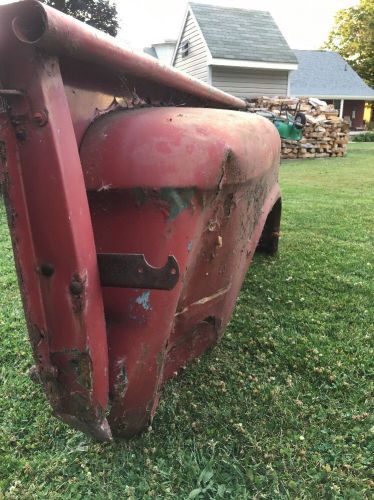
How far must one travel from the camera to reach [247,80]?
51.6 ft

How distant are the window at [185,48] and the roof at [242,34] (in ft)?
3.63

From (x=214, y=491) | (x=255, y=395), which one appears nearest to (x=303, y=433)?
(x=255, y=395)

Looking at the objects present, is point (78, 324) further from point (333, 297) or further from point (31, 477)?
point (333, 297)

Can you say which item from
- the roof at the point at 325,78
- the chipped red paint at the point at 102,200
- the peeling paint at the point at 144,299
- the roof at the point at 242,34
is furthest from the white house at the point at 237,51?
the peeling paint at the point at 144,299

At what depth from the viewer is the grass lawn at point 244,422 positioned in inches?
67.4

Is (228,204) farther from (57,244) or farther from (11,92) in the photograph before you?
(11,92)

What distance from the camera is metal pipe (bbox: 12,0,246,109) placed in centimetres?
106

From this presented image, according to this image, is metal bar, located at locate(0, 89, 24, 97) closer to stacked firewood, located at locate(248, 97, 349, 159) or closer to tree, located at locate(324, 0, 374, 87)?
stacked firewood, located at locate(248, 97, 349, 159)

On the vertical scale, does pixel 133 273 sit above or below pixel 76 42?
below

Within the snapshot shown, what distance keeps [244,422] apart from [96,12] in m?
13.2

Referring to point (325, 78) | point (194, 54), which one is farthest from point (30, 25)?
point (325, 78)

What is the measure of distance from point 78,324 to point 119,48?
794 mm

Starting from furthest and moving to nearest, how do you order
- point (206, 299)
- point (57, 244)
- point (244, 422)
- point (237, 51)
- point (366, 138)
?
point (366, 138), point (237, 51), point (244, 422), point (206, 299), point (57, 244)

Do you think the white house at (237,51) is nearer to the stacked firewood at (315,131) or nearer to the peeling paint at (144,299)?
the stacked firewood at (315,131)
